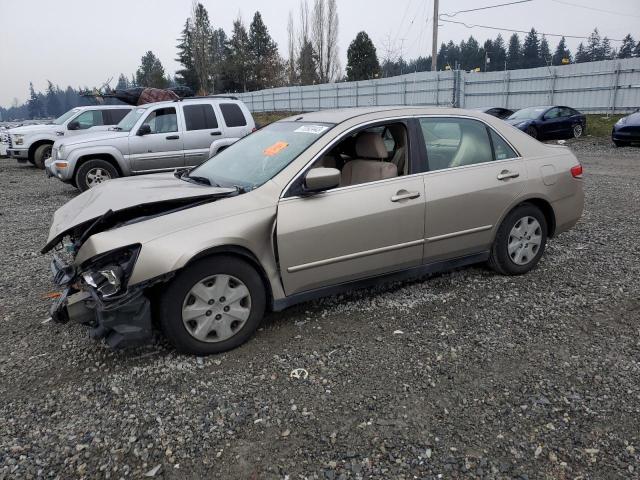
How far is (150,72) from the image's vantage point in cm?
8131

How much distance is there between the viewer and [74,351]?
3.49m

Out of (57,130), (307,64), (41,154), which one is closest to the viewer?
(57,130)

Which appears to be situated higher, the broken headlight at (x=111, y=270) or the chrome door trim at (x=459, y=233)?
the broken headlight at (x=111, y=270)

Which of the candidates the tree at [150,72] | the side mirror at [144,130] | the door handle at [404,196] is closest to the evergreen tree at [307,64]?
the tree at [150,72]

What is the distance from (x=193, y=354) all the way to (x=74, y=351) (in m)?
0.93

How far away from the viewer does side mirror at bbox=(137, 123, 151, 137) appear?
9.74 metres

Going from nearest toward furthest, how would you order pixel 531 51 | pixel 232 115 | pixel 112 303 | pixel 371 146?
pixel 112 303 < pixel 371 146 < pixel 232 115 < pixel 531 51

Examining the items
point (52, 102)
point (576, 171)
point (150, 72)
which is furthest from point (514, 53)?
point (52, 102)

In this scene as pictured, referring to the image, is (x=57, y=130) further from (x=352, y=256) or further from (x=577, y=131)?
(x=577, y=131)

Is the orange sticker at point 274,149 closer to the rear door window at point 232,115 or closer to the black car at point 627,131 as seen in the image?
the rear door window at point 232,115

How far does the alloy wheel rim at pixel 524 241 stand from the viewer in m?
4.57

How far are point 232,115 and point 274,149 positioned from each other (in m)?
7.01

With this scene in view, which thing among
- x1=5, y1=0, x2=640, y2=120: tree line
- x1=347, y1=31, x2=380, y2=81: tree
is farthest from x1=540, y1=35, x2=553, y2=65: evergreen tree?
x1=347, y1=31, x2=380, y2=81: tree

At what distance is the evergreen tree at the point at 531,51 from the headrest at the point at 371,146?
88.8 metres
